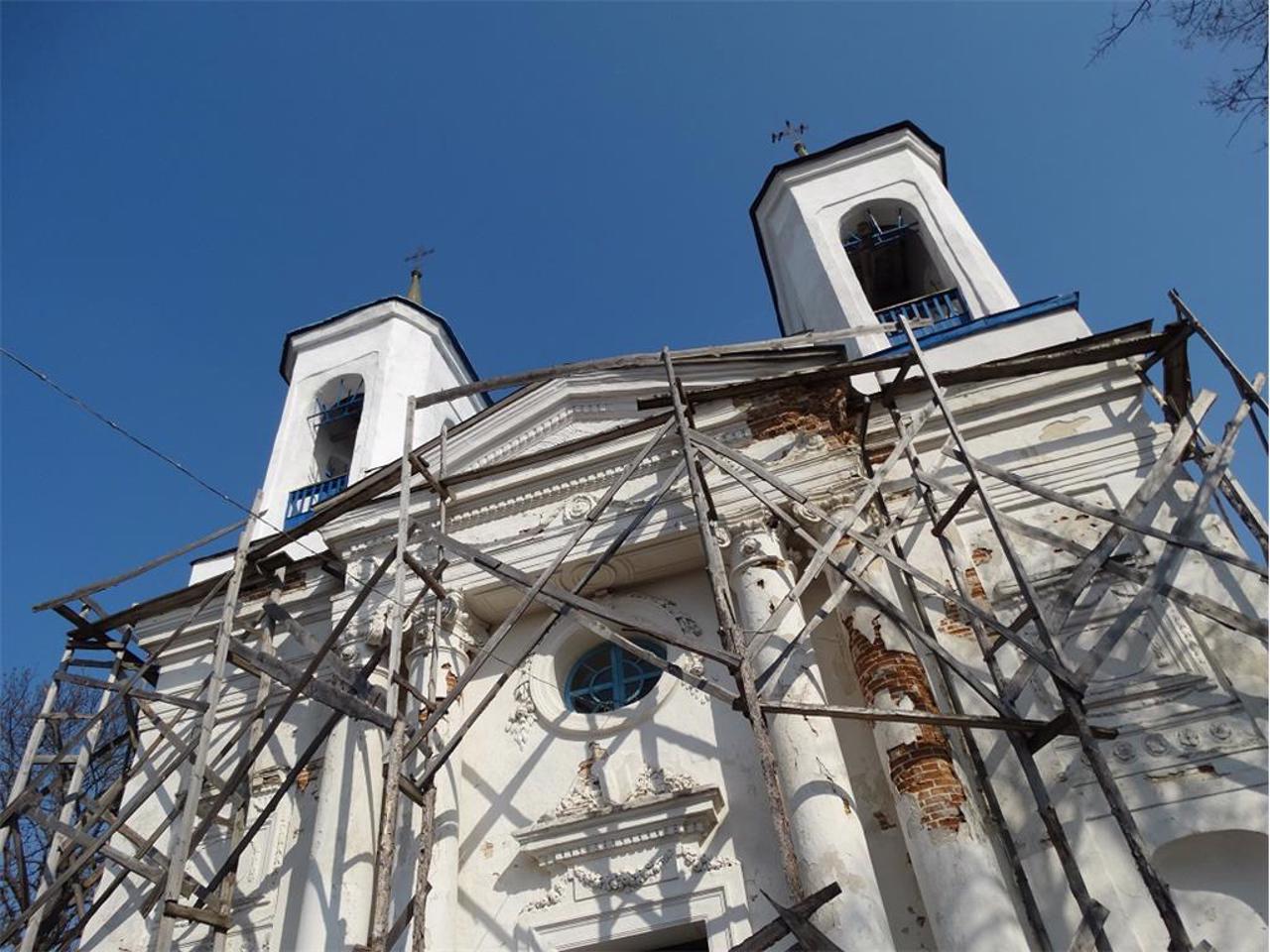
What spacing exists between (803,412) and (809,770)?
3454 mm

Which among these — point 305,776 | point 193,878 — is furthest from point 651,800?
point 193,878

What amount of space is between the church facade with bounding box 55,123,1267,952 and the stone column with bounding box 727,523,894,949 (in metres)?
0.02

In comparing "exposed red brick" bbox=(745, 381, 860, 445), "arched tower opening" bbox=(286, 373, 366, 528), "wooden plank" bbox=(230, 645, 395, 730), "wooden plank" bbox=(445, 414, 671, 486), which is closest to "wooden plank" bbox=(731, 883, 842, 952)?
"wooden plank" bbox=(230, 645, 395, 730)

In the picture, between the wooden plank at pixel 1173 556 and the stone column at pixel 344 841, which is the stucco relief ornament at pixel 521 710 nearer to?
the stone column at pixel 344 841

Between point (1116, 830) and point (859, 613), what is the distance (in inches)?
87.6

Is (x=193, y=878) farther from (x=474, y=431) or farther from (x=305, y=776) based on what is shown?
(x=474, y=431)

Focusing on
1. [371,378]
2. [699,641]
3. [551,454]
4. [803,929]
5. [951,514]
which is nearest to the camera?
[803,929]

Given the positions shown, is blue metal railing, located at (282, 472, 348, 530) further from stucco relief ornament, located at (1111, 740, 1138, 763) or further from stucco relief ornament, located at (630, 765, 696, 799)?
stucco relief ornament, located at (1111, 740, 1138, 763)

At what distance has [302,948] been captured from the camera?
692 cm

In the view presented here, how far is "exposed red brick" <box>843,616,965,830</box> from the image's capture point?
19.7 ft

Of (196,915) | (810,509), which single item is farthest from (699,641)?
(196,915)

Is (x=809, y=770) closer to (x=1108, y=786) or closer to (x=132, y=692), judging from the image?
(x=1108, y=786)

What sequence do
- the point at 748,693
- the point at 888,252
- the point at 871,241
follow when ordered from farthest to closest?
Result: the point at 888,252
the point at 871,241
the point at 748,693

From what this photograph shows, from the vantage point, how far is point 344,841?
7.48 metres
